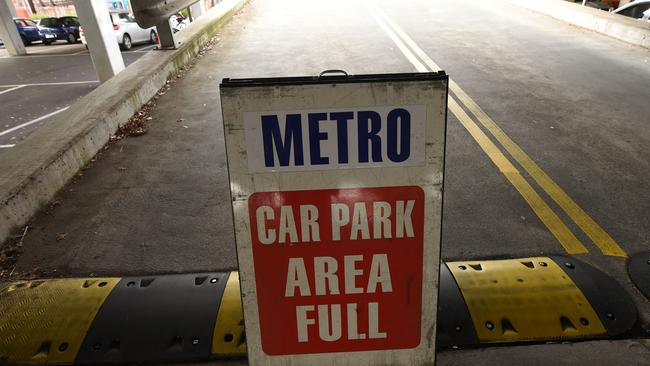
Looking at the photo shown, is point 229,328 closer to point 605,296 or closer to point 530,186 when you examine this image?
point 605,296

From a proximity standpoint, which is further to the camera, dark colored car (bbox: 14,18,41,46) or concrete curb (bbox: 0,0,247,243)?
dark colored car (bbox: 14,18,41,46)

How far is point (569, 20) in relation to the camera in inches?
494

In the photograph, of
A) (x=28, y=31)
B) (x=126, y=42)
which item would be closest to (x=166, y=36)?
(x=126, y=42)

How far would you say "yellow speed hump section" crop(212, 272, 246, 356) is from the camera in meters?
2.46

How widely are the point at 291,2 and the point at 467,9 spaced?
7.64m

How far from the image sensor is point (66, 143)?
449 cm

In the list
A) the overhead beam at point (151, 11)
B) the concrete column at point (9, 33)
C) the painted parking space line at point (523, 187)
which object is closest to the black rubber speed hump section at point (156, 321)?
the painted parking space line at point (523, 187)

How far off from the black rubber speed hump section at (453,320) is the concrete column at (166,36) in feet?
25.3

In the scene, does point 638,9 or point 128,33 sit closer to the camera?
point 638,9

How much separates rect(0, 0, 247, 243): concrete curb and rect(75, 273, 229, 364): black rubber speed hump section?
4.64 ft

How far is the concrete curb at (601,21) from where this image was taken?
31.6 ft

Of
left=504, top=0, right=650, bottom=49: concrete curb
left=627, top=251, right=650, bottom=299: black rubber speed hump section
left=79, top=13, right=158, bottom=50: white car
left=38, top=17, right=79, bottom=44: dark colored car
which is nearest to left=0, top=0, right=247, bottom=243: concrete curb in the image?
left=627, top=251, right=650, bottom=299: black rubber speed hump section

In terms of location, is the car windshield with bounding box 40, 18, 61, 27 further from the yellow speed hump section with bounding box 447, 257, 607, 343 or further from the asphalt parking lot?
the yellow speed hump section with bounding box 447, 257, 607, 343

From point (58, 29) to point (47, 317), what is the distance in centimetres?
2645
